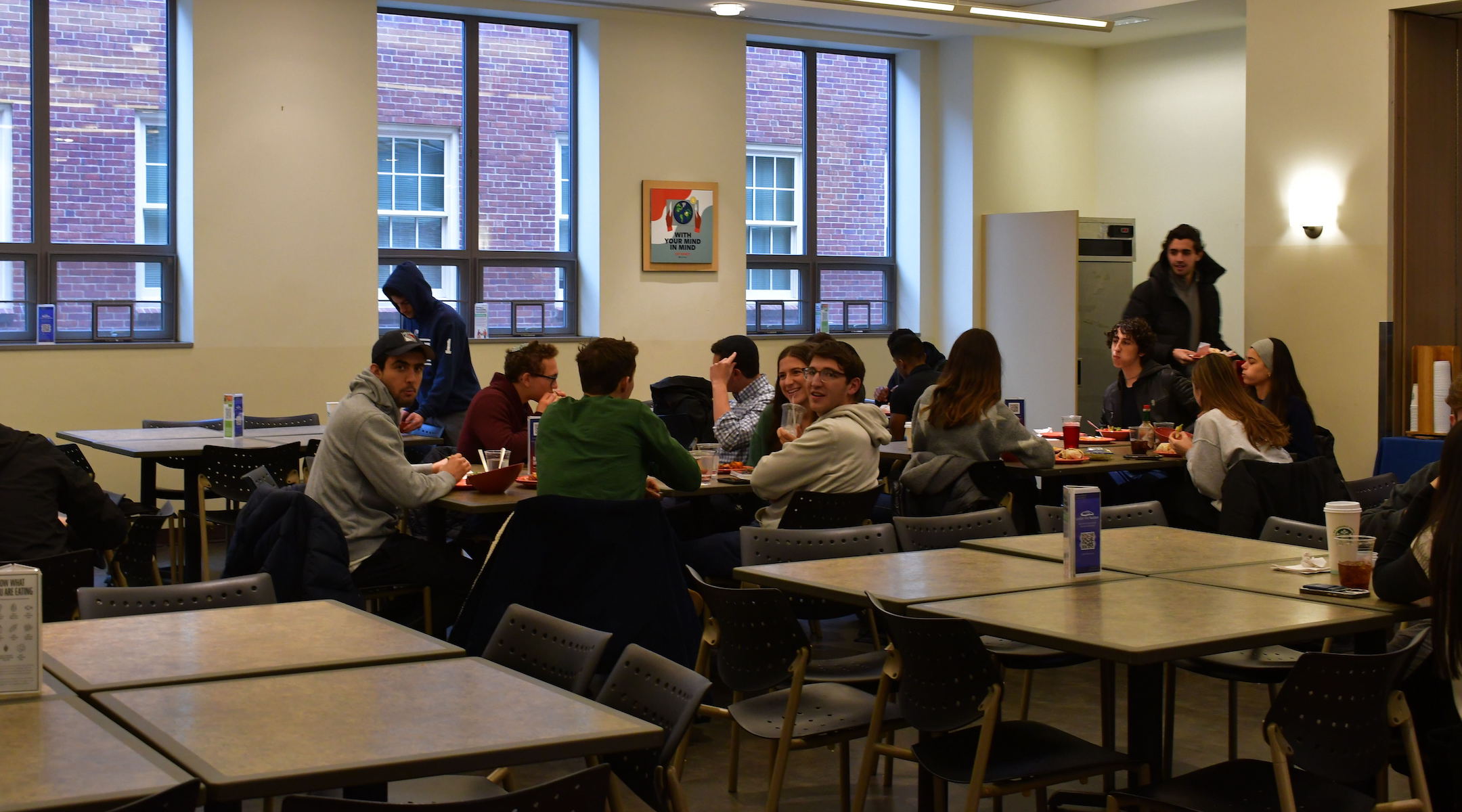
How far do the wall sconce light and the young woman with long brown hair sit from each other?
314cm

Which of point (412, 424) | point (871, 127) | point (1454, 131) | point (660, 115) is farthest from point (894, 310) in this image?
point (412, 424)

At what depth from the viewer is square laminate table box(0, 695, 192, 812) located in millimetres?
1984

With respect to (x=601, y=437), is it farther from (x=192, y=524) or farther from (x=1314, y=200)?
(x=1314, y=200)

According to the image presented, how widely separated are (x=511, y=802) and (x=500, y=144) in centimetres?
848

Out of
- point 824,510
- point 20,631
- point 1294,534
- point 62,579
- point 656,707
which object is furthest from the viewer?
point 824,510

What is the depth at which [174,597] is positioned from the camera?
3590 millimetres

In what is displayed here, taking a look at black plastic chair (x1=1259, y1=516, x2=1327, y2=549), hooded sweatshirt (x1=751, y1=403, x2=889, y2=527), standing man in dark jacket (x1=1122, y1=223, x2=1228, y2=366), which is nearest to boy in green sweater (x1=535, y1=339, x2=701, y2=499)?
hooded sweatshirt (x1=751, y1=403, x2=889, y2=527)

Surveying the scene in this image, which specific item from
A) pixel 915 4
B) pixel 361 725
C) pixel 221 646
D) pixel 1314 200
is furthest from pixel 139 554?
pixel 1314 200

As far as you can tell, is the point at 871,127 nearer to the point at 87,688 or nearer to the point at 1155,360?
the point at 1155,360

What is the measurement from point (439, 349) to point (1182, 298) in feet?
14.1

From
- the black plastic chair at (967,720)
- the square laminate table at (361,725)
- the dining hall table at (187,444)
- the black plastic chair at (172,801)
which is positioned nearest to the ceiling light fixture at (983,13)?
the dining hall table at (187,444)

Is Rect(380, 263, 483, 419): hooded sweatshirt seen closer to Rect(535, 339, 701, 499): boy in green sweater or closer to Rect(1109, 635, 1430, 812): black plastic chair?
Rect(535, 339, 701, 499): boy in green sweater

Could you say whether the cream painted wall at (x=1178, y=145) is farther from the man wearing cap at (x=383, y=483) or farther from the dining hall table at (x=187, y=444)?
the man wearing cap at (x=383, y=483)

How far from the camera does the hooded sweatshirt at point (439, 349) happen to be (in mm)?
8188
